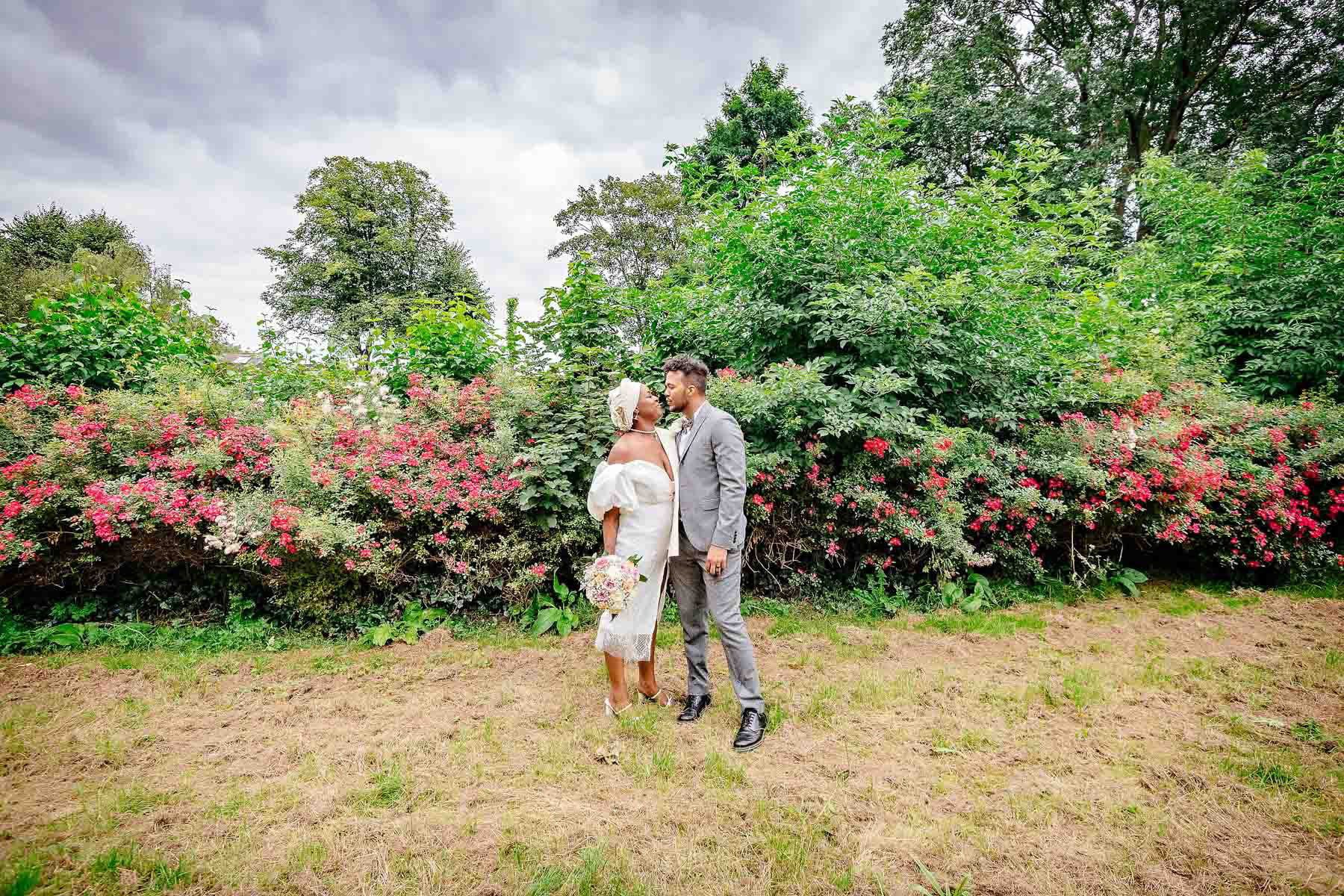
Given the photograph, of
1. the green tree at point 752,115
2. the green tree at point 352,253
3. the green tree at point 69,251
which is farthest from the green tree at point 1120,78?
the green tree at point 69,251

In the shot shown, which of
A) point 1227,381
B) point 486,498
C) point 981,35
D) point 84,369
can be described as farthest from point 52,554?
point 981,35

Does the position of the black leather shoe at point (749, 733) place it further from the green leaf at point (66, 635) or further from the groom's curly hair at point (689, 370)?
the green leaf at point (66, 635)

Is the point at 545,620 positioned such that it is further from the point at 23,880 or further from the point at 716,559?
the point at 23,880

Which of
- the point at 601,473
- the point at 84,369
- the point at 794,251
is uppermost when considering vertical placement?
the point at 794,251

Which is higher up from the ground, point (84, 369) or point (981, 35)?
point (981, 35)

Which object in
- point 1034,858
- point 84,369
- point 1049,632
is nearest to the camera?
point 1034,858

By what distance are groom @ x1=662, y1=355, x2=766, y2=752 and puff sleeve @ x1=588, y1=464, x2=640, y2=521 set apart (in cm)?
30

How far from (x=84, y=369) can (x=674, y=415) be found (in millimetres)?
6379

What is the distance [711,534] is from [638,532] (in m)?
0.42

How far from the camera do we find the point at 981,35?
1598cm

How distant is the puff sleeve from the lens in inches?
120

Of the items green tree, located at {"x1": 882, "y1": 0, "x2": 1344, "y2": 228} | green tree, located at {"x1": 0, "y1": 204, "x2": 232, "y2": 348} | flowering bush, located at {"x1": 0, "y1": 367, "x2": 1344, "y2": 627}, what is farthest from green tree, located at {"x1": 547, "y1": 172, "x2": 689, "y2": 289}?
flowering bush, located at {"x1": 0, "y1": 367, "x2": 1344, "y2": 627}

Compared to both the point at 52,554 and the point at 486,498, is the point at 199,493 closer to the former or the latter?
the point at 52,554

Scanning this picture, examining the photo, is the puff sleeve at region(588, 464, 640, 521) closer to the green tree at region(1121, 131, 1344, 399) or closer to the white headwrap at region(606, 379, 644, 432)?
the white headwrap at region(606, 379, 644, 432)
